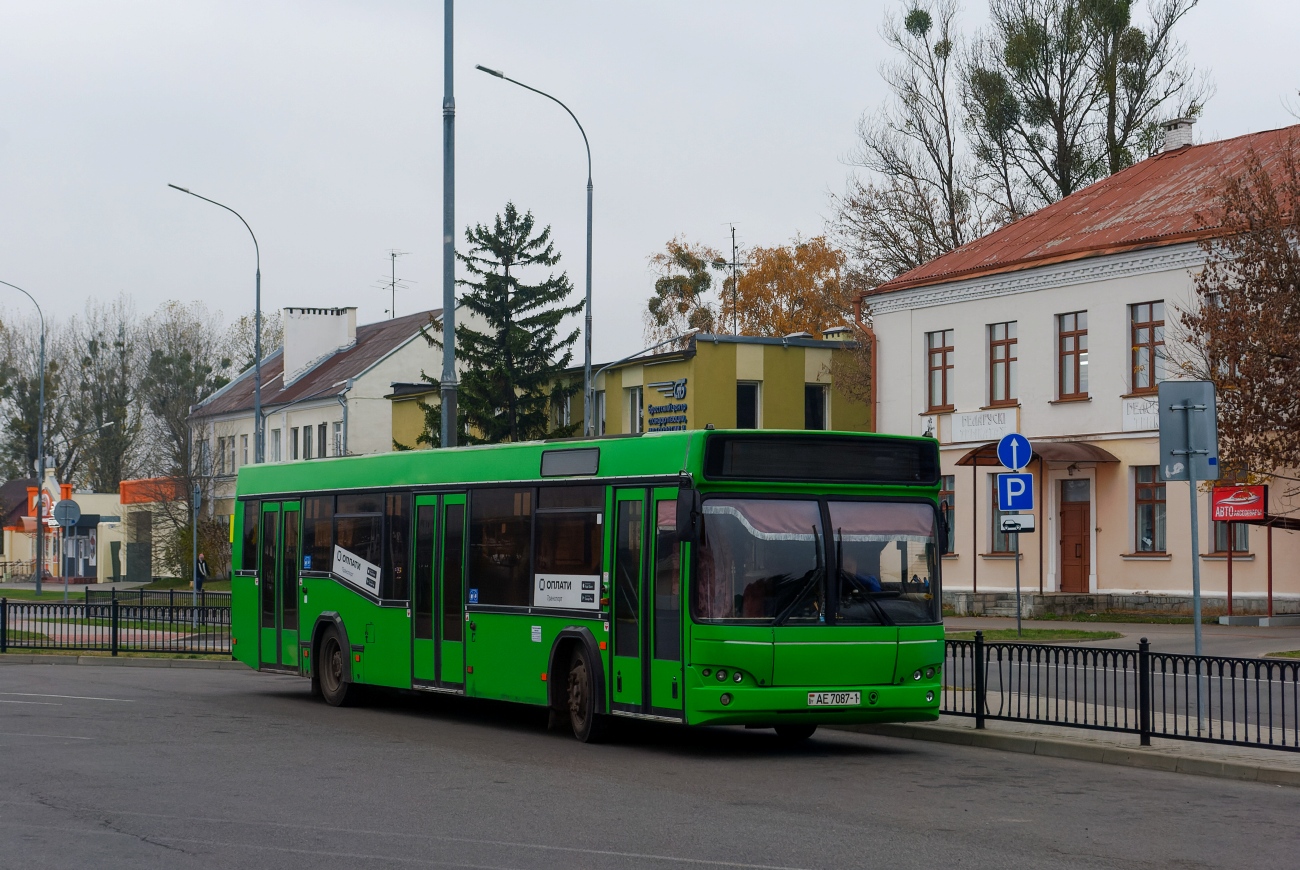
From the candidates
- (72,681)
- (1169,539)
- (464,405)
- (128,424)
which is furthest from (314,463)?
(128,424)

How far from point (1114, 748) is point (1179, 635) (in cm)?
1742

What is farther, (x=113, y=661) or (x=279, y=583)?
(x=113, y=661)

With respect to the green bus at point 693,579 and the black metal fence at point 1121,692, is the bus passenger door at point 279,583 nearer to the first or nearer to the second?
the green bus at point 693,579

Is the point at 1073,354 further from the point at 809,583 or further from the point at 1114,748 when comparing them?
the point at 809,583

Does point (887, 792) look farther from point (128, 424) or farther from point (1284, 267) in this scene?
point (128, 424)

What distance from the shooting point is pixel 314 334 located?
256 ft

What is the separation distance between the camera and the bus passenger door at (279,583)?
802 inches

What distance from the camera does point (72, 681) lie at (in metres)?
23.5

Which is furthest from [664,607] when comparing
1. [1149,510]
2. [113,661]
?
[1149,510]

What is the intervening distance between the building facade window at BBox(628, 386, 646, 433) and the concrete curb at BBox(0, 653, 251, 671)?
2678 cm

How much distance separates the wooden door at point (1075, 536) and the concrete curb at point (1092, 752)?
83.3 ft

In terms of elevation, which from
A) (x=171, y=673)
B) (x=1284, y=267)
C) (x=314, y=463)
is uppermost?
(x=1284, y=267)

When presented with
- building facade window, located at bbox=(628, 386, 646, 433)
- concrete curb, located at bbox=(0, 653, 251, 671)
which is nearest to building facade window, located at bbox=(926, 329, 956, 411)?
building facade window, located at bbox=(628, 386, 646, 433)

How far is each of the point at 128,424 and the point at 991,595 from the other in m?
62.3
